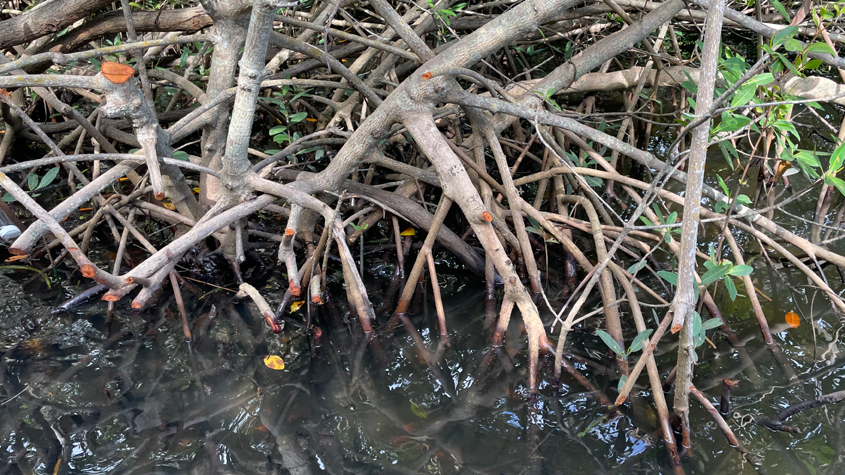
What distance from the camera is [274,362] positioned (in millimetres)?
2600

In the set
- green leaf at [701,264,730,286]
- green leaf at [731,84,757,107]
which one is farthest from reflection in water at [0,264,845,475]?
green leaf at [731,84,757,107]

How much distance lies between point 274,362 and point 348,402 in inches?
17.2

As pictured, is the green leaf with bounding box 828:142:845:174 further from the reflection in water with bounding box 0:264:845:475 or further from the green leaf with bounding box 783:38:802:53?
the reflection in water with bounding box 0:264:845:475

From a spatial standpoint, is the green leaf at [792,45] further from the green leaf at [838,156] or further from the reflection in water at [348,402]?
the reflection in water at [348,402]

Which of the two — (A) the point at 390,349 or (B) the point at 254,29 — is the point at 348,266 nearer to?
(A) the point at 390,349

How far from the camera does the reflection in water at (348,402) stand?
2066 millimetres

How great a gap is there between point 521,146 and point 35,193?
10.5 feet

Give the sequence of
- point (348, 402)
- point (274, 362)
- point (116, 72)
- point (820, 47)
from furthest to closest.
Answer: point (274, 362) < point (348, 402) < point (116, 72) < point (820, 47)

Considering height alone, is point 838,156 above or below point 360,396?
above

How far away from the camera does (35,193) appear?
3736 mm

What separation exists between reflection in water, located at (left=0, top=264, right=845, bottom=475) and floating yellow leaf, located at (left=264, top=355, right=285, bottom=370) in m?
Answer: 0.05

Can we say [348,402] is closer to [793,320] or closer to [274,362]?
[274,362]

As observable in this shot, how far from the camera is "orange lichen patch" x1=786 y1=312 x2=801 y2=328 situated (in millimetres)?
2729

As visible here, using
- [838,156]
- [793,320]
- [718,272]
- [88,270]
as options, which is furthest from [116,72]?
[793,320]
